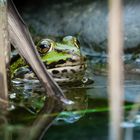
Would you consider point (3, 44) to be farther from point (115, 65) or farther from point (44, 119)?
point (115, 65)

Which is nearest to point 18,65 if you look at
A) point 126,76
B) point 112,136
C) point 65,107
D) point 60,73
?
point 60,73

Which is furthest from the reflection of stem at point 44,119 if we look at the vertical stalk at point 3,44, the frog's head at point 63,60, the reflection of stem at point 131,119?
the frog's head at point 63,60

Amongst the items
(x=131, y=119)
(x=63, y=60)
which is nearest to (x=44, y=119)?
(x=131, y=119)

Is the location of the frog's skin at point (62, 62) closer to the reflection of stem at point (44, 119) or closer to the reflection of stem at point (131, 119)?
the reflection of stem at point (44, 119)

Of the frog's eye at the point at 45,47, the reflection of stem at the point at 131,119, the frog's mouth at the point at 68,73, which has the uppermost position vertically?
the frog's eye at the point at 45,47

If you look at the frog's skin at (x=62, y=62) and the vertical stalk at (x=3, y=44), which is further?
the frog's skin at (x=62, y=62)

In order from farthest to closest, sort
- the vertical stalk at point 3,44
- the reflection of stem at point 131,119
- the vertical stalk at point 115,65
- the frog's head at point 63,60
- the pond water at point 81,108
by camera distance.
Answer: the frog's head at point 63,60, the vertical stalk at point 3,44, the pond water at point 81,108, the reflection of stem at point 131,119, the vertical stalk at point 115,65

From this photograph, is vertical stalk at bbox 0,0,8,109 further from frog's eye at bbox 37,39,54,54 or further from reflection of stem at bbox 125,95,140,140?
frog's eye at bbox 37,39,54,54
